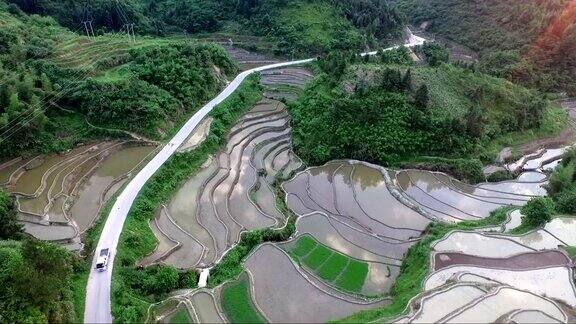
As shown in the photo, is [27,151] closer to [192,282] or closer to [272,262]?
[192,282]

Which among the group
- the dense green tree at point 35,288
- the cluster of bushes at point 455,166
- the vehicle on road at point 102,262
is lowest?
the cluster of bushes at point 455,166

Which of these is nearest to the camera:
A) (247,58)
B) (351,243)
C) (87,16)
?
(351,243)

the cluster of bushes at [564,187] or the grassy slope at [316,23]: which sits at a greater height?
the grassy slope at [316,23]

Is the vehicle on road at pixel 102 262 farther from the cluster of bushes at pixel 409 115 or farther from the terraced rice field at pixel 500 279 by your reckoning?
the cluster of bushes at pixel 409 115

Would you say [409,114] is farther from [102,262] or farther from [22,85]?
[22,85]

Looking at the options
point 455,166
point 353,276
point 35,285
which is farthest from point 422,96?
point 35,285

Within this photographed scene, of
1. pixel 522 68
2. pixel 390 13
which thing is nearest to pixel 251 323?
pixel 522 68

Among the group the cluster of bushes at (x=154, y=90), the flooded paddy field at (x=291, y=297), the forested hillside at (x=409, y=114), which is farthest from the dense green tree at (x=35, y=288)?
the forested hillside at (x=409, y=114)
